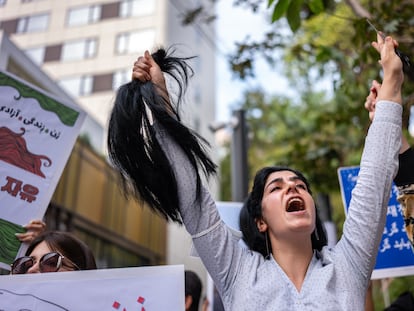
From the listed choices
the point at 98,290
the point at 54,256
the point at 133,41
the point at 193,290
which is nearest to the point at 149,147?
the point at 98,290

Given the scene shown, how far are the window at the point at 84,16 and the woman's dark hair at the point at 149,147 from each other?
15.5 m

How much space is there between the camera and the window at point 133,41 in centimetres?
1633

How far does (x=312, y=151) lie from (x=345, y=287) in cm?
493

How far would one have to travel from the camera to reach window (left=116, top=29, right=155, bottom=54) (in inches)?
643

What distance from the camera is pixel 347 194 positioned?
9.53 feet

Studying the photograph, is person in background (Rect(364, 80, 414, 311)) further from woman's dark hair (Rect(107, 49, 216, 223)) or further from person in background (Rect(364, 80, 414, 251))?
woman's dark hair (Rect(107, 49, 216, 223))

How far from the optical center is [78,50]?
1666 cm

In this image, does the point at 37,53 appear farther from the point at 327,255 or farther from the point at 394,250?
the point at 327,255

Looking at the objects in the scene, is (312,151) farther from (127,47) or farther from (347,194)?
(127,47)

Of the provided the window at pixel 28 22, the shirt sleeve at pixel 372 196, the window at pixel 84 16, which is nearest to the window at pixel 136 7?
the window at pixel 84 16

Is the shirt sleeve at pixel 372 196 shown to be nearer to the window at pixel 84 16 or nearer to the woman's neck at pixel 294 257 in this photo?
the woman's neck at pixel 294 257

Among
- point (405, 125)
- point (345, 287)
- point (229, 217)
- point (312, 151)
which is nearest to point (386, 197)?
point (345, 287)

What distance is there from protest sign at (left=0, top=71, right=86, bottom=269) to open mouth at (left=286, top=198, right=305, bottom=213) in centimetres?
132

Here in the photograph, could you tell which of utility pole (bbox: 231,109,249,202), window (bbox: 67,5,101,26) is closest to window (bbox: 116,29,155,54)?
window (bbox: 67,5,101,26)
